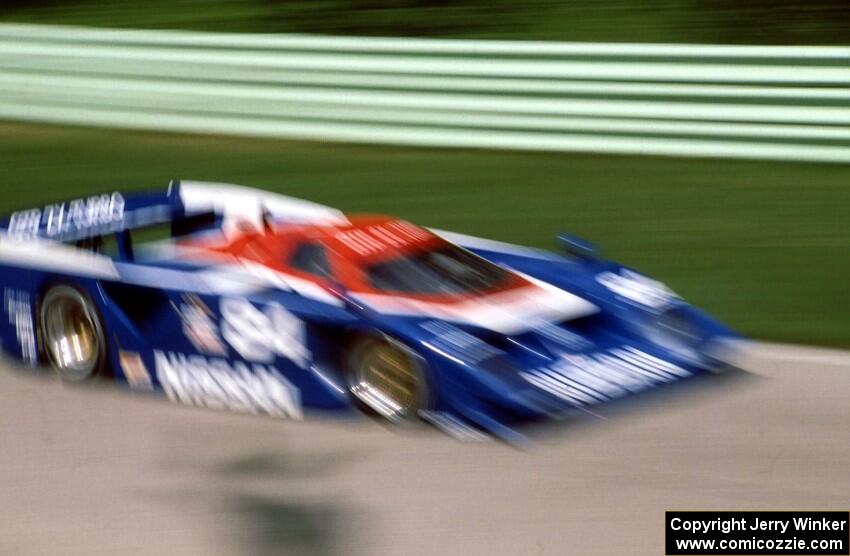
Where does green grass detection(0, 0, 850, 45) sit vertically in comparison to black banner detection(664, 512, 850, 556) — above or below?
above

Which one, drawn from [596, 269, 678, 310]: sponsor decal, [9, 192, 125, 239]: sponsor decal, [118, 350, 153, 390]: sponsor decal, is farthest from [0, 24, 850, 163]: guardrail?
[118, 350, 153, 390]: sponsor decal

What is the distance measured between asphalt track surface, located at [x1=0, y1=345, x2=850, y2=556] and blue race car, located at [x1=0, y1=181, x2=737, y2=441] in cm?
14

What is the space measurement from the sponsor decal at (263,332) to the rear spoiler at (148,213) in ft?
3.12

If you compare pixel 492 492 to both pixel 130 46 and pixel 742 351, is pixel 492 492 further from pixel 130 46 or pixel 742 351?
pixel 130 46

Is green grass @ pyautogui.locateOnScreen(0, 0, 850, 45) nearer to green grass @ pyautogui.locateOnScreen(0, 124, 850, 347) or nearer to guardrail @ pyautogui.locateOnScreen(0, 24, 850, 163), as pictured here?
guardrail @ pyautogui.locateOnScreen(0, 24, 850, 163)

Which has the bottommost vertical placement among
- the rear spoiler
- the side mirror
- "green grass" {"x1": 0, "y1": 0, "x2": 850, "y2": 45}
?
the side mirror

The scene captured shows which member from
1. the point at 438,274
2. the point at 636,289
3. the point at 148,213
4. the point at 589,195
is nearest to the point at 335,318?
the point at 438,274

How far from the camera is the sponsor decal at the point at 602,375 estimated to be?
5148 mm

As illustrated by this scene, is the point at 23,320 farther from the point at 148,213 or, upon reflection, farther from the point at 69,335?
the point at 148,213

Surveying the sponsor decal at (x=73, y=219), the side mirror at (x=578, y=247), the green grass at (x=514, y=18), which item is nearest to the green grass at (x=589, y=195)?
the side mirror at (x=578, y=247)

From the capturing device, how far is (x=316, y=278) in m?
5.65

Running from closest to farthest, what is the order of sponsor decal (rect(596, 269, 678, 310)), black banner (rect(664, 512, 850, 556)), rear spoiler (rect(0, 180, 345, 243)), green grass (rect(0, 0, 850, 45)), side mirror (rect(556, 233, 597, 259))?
black banner (rect(664, 512, 850, 556)) < sponsor decal (rect(596, 269, 678, 310)) < rear spoiler (rect(0, 180, 345, 243)) < side mirror (rect(556, 233, 597, 259)) < green grass (rect(0, 0, 850, 45))

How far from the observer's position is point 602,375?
17.4 ft

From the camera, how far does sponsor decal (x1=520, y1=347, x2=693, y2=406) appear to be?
16.9 feet
